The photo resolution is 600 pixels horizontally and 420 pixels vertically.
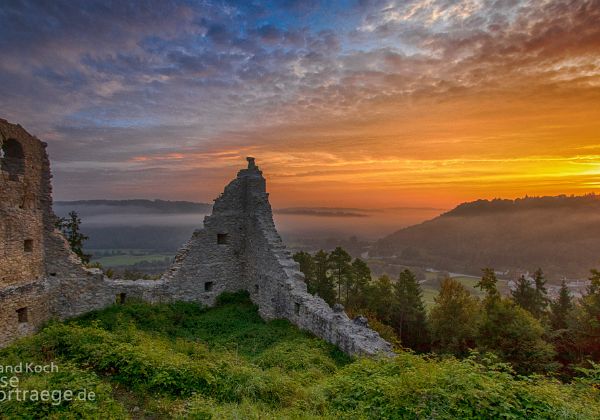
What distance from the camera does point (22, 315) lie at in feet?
45.6

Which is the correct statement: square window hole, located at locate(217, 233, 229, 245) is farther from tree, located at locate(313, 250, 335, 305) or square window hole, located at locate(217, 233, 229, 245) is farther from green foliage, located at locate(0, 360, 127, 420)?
tree, located at locate(313, 250, 335, 305)

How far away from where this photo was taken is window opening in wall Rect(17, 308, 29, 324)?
543 inches

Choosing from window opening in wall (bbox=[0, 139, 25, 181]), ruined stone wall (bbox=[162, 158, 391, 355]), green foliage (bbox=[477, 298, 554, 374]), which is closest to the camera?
window opening in wall (bbox=[0, 139, 25, 181])

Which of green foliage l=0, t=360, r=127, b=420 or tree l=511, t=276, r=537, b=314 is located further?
tree l=511, t=276, r=537, b=314

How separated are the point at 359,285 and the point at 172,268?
89.9ft

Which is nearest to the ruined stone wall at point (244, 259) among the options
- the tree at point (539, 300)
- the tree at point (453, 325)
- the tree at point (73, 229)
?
the tree at point (73, 229)

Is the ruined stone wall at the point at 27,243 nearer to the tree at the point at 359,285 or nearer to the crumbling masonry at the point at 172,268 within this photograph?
the crumbling masonry at the point at 172,268

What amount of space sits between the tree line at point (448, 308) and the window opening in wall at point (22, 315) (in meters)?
24.1

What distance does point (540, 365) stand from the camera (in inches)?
899

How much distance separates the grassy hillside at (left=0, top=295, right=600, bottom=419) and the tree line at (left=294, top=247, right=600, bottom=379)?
2075 cm

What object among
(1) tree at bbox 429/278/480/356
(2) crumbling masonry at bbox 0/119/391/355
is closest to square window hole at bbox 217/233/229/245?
(2) crumbling masonry at bbox 0/119/391/355

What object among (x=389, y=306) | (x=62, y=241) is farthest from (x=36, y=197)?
(x=389, y=306)

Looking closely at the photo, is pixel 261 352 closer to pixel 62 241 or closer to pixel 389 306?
pixel 62 241

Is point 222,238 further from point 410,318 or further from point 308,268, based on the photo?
point 410,318
